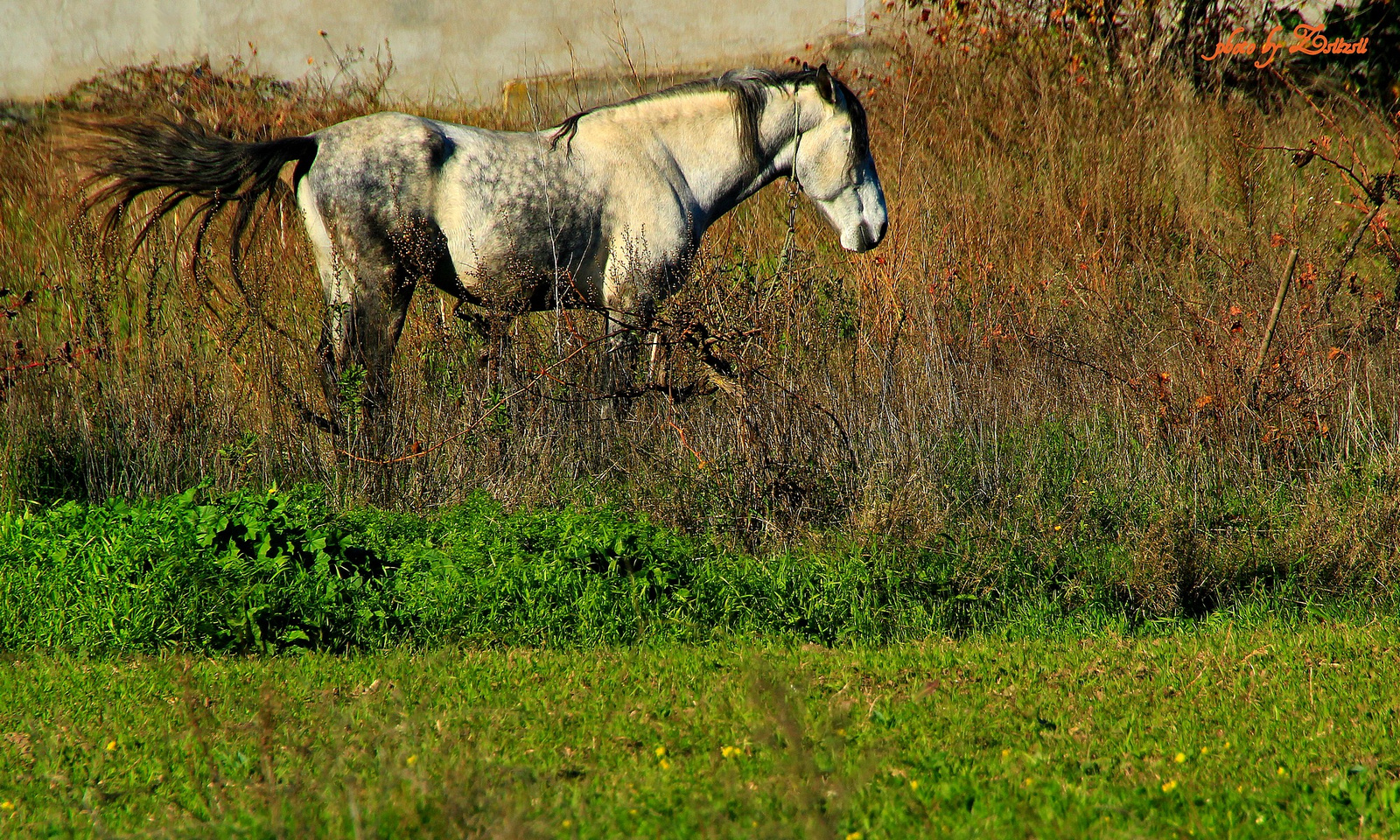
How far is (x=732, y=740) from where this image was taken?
3412mm

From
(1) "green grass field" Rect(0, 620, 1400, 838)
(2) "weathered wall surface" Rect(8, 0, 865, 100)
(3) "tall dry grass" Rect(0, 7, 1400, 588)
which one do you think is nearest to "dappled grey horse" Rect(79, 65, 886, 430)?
(3) "tall dry grass" Rect(0, 7, 1400, 588)

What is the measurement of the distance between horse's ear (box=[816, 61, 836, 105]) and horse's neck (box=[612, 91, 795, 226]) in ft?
0.70

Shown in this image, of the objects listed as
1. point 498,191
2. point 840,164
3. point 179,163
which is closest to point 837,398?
point 840,164

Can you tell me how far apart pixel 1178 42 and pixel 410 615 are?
1148 centimetres

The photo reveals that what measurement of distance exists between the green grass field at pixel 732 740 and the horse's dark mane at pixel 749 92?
3.73m

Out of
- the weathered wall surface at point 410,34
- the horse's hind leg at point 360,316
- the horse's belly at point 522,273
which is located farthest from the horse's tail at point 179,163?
the weathered wall surface at point 410,34

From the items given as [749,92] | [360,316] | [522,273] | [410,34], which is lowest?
[360,316]

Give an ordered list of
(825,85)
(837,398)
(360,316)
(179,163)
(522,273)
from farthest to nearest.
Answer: (825,85) → (837,398) → (522,273) → (360,316) → (179,163)

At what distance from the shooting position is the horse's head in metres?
7.26

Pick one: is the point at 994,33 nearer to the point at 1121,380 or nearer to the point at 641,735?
the point at 1121,380

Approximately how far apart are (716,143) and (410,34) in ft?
30.2

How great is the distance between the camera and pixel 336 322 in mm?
6371

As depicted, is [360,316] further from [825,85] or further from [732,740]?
[732,740]

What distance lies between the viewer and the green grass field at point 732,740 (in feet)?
9.11
